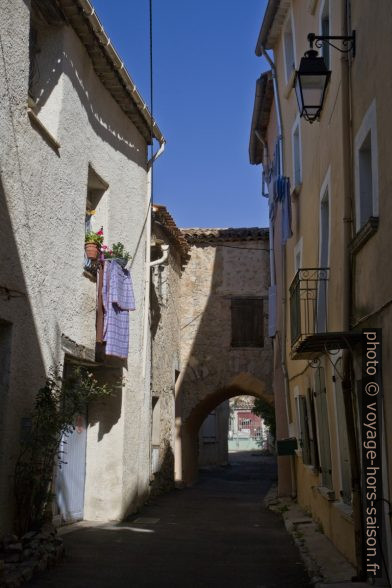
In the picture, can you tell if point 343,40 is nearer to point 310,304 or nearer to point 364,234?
point 364,234

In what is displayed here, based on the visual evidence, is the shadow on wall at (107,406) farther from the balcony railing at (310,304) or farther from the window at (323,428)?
the balcony railing at (310,304)

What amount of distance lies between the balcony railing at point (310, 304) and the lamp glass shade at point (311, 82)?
195 centimetres

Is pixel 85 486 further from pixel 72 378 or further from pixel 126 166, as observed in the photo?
pixel 126 166

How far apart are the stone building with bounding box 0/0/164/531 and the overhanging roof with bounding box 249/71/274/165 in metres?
3.27

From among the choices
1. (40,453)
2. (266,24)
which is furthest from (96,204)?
(266,24)

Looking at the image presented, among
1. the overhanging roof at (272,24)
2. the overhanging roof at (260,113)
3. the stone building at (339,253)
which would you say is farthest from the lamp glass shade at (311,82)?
the overhanging roof at (260,113)

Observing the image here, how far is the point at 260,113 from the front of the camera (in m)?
17.5

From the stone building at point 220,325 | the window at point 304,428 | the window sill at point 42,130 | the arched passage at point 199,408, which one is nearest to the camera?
the window sill at point 42,130

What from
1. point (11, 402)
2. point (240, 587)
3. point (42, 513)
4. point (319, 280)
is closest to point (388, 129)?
point (319, 280)

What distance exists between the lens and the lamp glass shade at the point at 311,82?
7.64 m

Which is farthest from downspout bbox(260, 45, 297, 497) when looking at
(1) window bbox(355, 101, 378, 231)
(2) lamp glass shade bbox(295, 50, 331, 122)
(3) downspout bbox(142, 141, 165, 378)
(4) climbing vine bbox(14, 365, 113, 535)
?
(1) window bbox(355, 101, 378, 231)

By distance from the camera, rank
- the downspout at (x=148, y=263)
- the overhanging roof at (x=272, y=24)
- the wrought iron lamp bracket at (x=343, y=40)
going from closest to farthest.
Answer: the wrought iron lamp bracket at (x=343, y=40)
the overhanging roof at (x=272, y=24)
the downspout at (x=148, y=263)

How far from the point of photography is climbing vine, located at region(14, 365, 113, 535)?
785 centimetres

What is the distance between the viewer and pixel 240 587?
6555 millimetres
